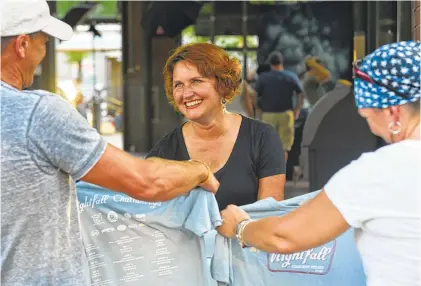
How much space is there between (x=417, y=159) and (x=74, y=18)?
9959 millimetres

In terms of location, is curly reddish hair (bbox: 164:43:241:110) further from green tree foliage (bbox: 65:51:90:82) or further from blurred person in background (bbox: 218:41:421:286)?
green tree foliage (bbox: 65:51:90:82)

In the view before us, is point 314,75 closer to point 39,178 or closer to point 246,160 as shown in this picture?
point 246,160

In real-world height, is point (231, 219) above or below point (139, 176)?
below

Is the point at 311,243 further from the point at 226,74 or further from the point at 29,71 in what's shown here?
the point at 226,74

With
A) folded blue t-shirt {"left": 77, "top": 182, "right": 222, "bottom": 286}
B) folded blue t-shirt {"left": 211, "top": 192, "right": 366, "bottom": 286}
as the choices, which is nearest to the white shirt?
folded blue t-shirt {"left": 211, "top": 192, "right": 366, "bottom": 286}

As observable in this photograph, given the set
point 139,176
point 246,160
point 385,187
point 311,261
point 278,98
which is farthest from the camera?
point 278,98

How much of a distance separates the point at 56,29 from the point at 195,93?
1105 millimetres

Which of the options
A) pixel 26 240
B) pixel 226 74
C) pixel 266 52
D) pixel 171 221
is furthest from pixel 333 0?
pixel 26 240

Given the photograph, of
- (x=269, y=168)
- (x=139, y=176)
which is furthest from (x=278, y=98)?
(x=139, y=176)

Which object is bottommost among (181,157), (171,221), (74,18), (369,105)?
(171,221)

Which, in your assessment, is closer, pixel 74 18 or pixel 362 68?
pixel 362 68

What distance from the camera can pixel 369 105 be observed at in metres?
1.82

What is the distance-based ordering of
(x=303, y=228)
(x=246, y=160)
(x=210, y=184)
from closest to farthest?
1. (x=303, y=228)
2. (x=210, y=184)
3. (x=246, y=160)

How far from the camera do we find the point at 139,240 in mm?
2596
